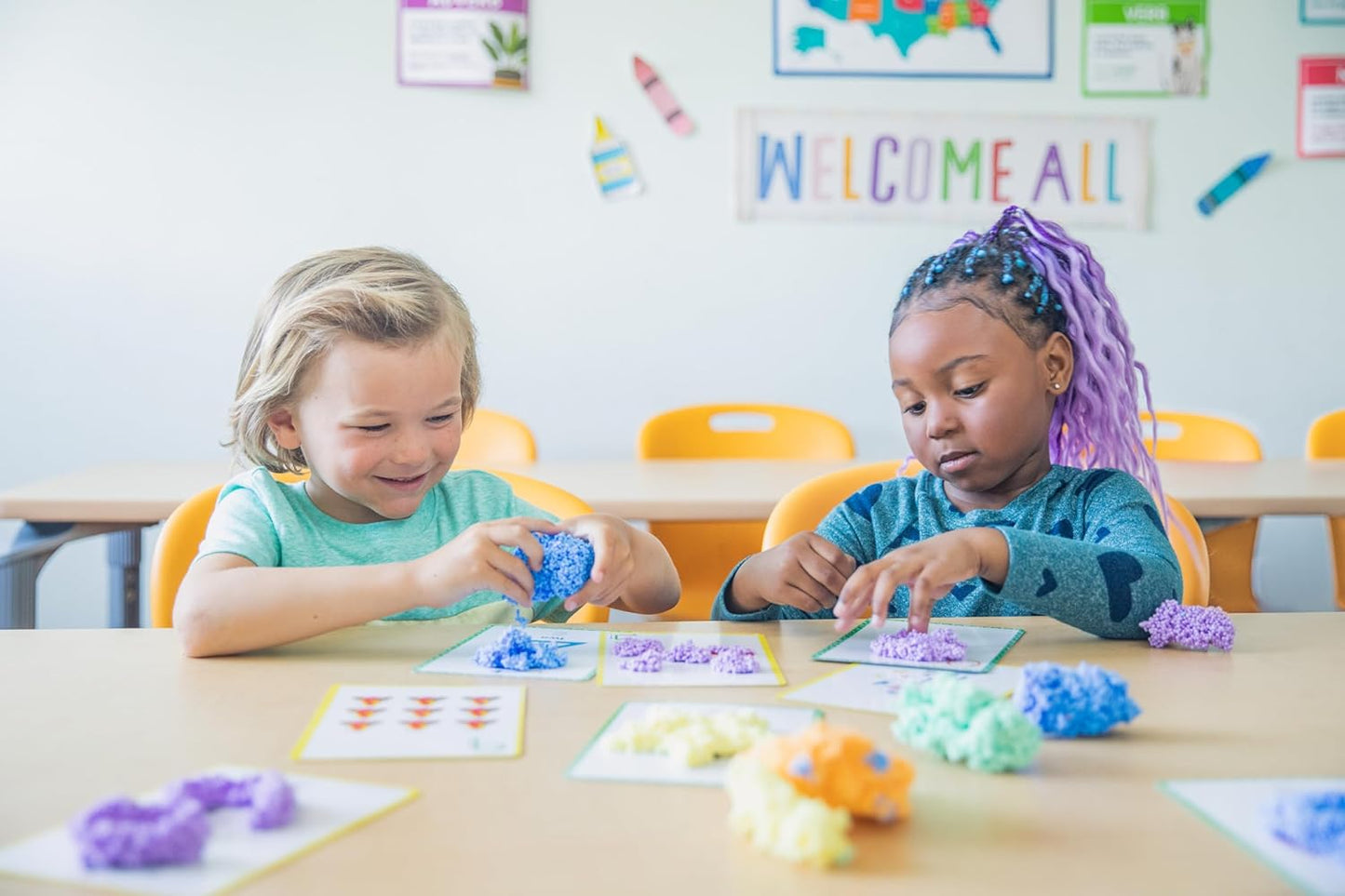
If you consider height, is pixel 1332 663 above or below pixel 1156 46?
below

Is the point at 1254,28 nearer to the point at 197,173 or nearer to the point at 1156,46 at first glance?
the point at 1156,46

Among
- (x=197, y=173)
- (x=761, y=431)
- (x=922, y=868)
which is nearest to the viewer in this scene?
(x=922, y=868)

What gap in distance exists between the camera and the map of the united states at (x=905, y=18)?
3.44m

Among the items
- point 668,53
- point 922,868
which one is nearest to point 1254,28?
point 668,53

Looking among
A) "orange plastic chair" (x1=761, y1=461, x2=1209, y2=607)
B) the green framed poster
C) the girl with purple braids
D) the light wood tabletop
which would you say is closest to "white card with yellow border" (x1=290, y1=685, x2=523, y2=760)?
the girl with purple braids

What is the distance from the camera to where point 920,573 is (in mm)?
1009

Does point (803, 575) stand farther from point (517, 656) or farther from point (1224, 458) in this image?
point (1224, 458)

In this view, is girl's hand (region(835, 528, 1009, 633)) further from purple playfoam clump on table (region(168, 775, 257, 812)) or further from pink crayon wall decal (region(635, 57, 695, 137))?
pink crayon wall decal (region(635, 57, 695, 137))

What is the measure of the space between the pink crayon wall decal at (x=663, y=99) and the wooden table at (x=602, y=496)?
1386 millimetres

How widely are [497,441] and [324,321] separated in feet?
4.69

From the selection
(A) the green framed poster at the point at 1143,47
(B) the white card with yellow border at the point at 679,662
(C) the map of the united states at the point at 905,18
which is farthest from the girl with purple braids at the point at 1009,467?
(A) the green framed poster at the point at 1143,47

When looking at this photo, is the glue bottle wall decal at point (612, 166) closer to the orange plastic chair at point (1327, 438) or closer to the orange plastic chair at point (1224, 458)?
the orange plastic chair at point (1224, 458)

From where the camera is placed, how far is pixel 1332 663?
3.29 feet

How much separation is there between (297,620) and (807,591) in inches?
18.3
